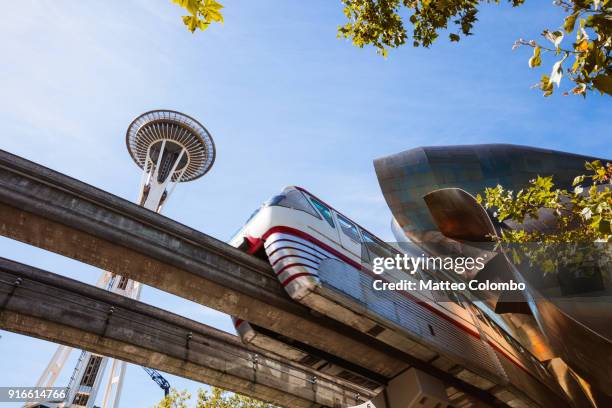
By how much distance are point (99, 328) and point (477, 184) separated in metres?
17.2

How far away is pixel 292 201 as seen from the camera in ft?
36.1

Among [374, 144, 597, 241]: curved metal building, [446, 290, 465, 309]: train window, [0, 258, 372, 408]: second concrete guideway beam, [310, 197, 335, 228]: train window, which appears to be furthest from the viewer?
[374, 144, 597, 241]: curved metal building

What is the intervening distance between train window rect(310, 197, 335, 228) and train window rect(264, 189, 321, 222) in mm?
432

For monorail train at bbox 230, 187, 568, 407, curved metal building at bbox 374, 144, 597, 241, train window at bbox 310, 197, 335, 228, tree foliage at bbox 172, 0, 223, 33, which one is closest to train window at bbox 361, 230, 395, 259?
monorail train at bbox 230, 187, 568, 407

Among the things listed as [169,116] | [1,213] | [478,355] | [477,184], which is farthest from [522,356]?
[169,116]

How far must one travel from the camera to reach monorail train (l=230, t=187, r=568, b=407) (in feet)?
30.9

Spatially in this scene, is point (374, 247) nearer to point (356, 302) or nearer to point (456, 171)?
point (356, 302)

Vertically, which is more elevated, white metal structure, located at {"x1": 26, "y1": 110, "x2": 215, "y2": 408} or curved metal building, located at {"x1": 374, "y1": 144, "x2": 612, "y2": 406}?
white metal structure, located at {"x1": 26, "y1": 110, "x2": 215, "y2": 408}

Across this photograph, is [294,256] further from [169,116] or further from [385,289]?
[169,116]

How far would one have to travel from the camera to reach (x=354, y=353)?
11.6 metres

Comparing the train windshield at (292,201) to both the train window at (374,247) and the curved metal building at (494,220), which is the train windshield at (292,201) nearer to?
the train window at (374,247)

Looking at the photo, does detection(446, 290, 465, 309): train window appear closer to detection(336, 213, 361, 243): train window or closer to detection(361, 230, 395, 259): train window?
detection(361, 230, 395, 259): train window

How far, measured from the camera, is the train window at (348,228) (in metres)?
12.1

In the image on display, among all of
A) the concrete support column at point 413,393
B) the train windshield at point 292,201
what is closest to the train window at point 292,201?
the train windshield at point 292,201
